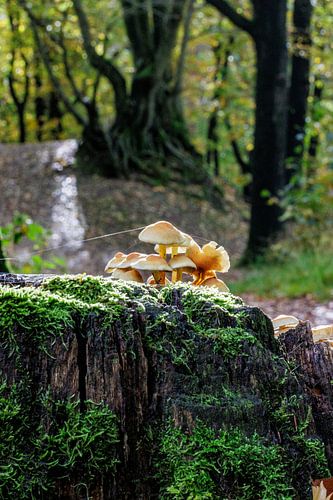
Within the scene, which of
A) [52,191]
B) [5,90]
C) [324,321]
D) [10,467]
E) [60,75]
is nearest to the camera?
[10,467]

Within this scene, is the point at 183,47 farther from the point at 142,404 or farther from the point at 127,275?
the point at 142,404

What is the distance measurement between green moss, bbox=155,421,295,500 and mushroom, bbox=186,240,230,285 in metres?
0.71

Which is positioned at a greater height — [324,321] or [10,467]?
[10,467]

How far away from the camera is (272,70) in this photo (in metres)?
11.6

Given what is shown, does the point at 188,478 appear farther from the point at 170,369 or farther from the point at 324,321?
the point at 324,321

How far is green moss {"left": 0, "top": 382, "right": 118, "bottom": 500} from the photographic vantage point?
1834 mm

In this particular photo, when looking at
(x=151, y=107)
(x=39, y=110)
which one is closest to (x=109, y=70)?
(x=151, y=107)

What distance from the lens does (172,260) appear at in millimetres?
2338

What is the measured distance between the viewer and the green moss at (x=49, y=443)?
6.02 ft

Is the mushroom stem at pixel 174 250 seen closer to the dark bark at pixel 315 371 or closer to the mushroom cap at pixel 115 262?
the mushroom cap at pixel 115 262

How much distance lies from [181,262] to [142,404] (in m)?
0.58

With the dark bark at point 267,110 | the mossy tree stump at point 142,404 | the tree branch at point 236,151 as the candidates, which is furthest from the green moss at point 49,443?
the tree branch at point 236,151

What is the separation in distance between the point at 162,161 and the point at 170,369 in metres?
14.7

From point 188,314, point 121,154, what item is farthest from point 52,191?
point 188,314
